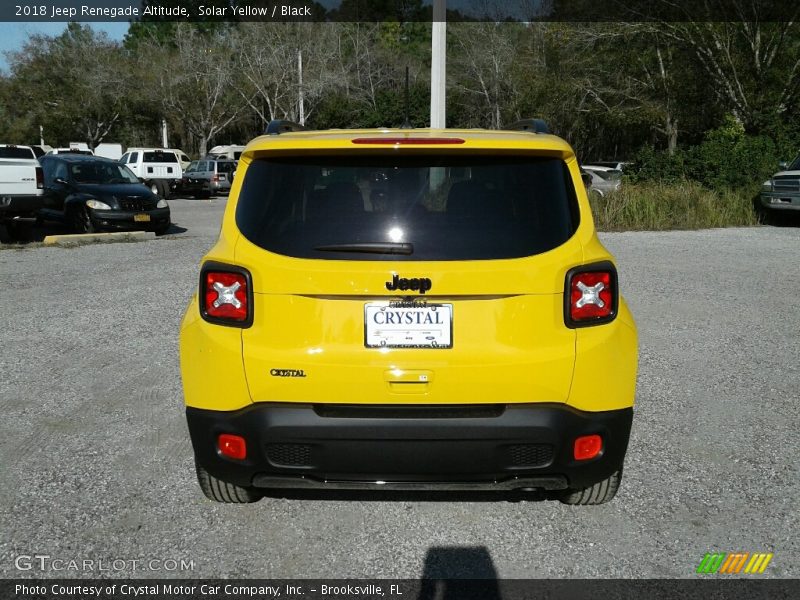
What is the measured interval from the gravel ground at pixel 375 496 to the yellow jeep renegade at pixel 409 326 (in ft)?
1.24

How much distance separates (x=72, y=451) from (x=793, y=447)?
13.9 ft

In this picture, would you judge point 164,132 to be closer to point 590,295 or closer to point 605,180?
point 605,180

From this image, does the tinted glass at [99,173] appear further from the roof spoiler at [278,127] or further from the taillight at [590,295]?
the taillight at [590,295]

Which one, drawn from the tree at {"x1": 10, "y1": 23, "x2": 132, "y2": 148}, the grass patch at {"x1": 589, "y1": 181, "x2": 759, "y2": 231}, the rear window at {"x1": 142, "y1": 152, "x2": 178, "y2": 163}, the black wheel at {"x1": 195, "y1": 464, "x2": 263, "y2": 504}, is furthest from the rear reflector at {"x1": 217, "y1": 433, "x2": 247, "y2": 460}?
the tree at {"x1": 10, "y1": 23, "x2": 132, "y2": 148}

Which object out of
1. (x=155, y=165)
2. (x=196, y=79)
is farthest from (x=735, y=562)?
(x=196, y=79)

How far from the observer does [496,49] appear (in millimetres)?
44875

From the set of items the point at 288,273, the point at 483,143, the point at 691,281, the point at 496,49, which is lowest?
the point at 691,281

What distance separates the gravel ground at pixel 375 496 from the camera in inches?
122

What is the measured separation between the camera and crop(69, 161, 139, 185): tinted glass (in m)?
15.7

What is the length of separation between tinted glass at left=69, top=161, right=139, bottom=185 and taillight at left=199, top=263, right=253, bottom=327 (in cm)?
1410

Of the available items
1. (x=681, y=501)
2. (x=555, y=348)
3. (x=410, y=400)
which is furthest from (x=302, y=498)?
(x=681, y=501)

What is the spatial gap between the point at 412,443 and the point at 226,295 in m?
0.95

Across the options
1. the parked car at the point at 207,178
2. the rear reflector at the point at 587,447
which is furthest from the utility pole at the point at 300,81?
the rear reflector at the point at 587,447

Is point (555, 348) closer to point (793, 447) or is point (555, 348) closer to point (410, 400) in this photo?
point (410, 400)
